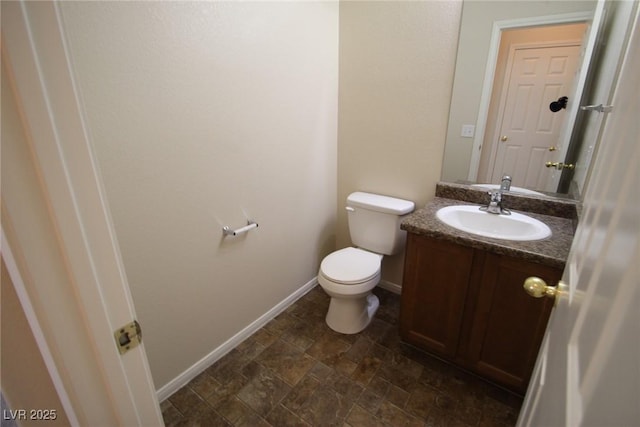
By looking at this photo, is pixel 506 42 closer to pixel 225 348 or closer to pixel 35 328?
pixel 35 328

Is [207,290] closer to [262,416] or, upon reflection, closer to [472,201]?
[262,416]

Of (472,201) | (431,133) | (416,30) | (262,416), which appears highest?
(416,30)

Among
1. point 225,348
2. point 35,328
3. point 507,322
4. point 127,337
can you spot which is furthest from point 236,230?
point 507,322

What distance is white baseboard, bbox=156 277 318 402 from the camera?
1.55 metres

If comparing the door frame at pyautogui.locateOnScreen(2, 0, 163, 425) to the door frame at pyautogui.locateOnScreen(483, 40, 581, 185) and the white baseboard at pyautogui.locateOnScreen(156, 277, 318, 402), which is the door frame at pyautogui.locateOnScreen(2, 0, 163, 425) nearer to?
the white baseboard at pyautogui.locateOnScreen(156, 277, 318, 402)

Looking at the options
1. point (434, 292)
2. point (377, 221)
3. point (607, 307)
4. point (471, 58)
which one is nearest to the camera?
point (607, 307)

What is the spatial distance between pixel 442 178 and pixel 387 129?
19.3 inches

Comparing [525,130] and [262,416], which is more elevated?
[525,130]

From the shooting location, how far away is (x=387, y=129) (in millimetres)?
2043

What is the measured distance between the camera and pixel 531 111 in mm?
1654

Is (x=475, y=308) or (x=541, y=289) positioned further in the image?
(x=475, y=308)

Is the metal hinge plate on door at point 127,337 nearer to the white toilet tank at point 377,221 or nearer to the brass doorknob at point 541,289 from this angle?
the brass doorknob at point 541,289

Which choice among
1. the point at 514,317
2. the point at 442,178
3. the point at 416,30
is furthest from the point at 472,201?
the point at 416,30

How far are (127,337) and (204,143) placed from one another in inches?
41.0
